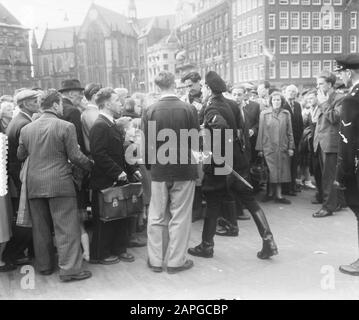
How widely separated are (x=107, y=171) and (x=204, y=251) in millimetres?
1563

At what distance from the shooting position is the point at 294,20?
1938 inches

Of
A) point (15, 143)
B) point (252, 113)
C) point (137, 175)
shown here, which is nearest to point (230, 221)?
point (137, 175)

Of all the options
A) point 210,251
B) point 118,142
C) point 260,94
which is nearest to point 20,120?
point 118,142

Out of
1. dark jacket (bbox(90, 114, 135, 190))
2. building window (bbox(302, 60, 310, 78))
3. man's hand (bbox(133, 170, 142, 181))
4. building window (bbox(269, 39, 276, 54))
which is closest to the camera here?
dark jacket (bbox(90, 114, 135, 190))

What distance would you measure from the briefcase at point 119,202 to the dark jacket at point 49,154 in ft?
1.59

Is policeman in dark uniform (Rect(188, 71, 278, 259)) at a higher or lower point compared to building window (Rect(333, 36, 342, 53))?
lower

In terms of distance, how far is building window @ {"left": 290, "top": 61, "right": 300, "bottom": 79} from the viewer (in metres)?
53.2

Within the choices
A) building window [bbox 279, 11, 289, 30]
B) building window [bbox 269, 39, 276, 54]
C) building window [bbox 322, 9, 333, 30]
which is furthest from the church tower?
building window [bbox 269, 39, 276, 54]

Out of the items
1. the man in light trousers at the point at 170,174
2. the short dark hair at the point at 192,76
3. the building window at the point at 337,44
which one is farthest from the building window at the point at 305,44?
the man in light trousers at the point at 170,174

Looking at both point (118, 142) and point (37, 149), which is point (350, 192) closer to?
point (118, 142)

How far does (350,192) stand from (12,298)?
378 centimetres

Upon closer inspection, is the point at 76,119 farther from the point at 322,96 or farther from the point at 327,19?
the point at 327,19

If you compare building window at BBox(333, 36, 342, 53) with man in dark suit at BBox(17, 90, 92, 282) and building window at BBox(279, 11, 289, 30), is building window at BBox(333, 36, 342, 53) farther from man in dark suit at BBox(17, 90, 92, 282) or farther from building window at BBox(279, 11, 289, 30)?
man in dark suit at BBox(17, 90, 92, 282)

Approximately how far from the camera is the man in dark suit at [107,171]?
5160 millimetres
